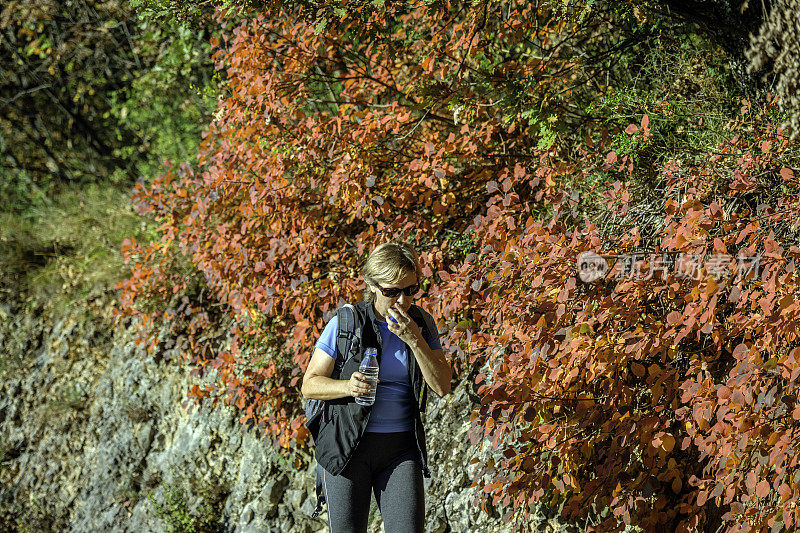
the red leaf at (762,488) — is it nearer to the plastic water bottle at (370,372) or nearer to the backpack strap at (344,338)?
the plastic water bottle at (370,372)

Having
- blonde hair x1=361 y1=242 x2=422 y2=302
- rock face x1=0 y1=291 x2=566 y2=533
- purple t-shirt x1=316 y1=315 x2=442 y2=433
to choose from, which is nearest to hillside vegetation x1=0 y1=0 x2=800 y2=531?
rock face x1=0 y1=291 x2=566 y2=533

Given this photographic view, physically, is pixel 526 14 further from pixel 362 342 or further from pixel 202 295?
pixel 202 295

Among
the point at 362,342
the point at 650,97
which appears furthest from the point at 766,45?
the point at 362,342

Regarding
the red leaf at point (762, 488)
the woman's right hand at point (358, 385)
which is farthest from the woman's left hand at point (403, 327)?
the red leaf at point (762, 488)

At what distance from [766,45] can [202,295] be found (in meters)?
4.81

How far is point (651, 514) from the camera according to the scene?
347cm

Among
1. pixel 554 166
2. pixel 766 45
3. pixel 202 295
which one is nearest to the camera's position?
pixel 766 45

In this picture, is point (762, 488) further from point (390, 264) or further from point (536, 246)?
point (390, 264)

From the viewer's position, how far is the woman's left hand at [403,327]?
9.86ft

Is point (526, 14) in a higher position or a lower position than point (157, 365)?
higher

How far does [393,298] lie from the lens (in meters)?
3.19

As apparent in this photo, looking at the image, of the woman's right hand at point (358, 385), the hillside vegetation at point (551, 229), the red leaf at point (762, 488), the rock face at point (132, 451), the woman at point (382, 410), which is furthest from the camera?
the rock face at point (132, 451)

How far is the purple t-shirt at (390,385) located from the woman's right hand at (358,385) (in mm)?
176

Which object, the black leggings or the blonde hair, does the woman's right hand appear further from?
the blonde hair
